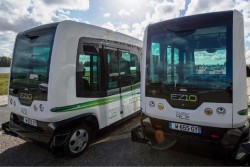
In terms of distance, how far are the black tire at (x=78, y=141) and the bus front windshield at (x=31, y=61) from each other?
3.40 ft

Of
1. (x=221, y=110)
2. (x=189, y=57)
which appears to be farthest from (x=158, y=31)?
(x=221, y=110)

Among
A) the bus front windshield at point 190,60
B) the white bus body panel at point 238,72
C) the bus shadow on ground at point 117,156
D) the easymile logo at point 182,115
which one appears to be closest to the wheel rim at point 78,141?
the bus shadow on ground at point 117,156

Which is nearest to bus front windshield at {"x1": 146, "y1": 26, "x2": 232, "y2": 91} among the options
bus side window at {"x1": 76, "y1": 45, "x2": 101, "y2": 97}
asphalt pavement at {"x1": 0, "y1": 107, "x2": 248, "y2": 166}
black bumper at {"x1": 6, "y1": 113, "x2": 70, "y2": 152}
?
asphalt pavement at {"x1": 0, "y1": 107, "x2": 248, "y2": 166}

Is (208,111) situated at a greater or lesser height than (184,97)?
lesser

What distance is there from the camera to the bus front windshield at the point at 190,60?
110 inches

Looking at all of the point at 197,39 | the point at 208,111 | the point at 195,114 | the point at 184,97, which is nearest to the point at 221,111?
the point at 208,111

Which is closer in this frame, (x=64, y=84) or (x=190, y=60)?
(x=190, y=60)

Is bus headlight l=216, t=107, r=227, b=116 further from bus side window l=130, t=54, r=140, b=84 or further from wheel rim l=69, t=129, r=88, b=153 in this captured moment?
bus side window l=130, t=54, r=140, b=84

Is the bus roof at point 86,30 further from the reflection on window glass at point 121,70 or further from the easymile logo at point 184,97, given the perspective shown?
the easymile logo at point 184,97

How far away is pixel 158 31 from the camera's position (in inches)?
134

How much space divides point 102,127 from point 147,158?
1.26 metres

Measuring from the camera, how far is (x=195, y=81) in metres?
3.02

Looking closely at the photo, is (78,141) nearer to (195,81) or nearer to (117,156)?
(117,156)

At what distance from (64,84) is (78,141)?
3.81 ft
